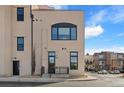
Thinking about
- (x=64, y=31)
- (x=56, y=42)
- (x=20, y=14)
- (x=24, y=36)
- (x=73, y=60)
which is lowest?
(x=73, y=60)

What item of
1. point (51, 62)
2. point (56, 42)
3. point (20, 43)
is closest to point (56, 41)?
point (56, 42)

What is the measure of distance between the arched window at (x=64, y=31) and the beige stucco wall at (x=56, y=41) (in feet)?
1.11

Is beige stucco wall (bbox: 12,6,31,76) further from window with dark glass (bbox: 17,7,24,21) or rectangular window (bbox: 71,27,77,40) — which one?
rectangular window (bbox: 71,27,77,40)

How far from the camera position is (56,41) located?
38.3 metres

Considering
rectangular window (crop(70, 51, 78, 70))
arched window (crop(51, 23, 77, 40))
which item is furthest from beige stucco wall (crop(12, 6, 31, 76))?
rectangular window (crop(70, 51, 78, 70))

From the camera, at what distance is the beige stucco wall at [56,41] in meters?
38.2

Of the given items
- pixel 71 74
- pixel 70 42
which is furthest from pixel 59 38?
pixel 71 74

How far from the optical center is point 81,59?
38.3 m

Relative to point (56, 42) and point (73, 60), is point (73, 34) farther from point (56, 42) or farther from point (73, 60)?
point (73, 60)

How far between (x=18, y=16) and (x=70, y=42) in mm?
6365

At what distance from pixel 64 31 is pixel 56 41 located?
4.66ft

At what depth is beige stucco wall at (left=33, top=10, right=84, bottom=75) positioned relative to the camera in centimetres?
3822

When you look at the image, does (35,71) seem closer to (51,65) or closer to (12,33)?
(51,65)

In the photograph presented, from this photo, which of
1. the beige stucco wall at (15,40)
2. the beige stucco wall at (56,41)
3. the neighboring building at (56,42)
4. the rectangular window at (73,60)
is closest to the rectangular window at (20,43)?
the neighboring building at (56,42)
